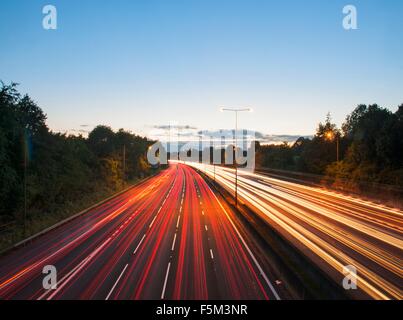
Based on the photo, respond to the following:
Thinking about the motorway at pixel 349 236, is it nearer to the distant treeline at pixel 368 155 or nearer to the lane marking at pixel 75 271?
the distant treeline at pixel 368 155

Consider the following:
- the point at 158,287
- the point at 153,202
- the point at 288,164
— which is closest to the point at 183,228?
the point at 158,287

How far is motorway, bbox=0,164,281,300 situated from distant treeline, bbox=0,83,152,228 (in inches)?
271

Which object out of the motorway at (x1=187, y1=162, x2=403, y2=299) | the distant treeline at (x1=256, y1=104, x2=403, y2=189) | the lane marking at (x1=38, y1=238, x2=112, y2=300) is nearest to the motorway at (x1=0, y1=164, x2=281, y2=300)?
the lane marking at (x1=38, y1=238, x2=112, y2=300)

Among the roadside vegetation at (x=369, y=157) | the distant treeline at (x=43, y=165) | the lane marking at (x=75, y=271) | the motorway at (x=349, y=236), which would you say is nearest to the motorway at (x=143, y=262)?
the lane marking at (x=75, y=271)

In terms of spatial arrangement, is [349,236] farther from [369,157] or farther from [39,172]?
[39,172]

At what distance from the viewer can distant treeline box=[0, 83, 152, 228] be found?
25734 millimetres

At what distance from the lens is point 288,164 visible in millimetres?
94500

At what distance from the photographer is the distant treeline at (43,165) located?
2573cm

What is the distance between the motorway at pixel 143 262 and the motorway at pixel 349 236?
11.2 feet

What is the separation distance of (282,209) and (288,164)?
212ft

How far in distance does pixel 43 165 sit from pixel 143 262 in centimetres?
2740

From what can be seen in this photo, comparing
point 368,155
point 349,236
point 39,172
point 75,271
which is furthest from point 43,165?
point 368,155

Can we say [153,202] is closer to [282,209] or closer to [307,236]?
[282,209]

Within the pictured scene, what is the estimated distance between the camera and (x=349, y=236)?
69.3ft
